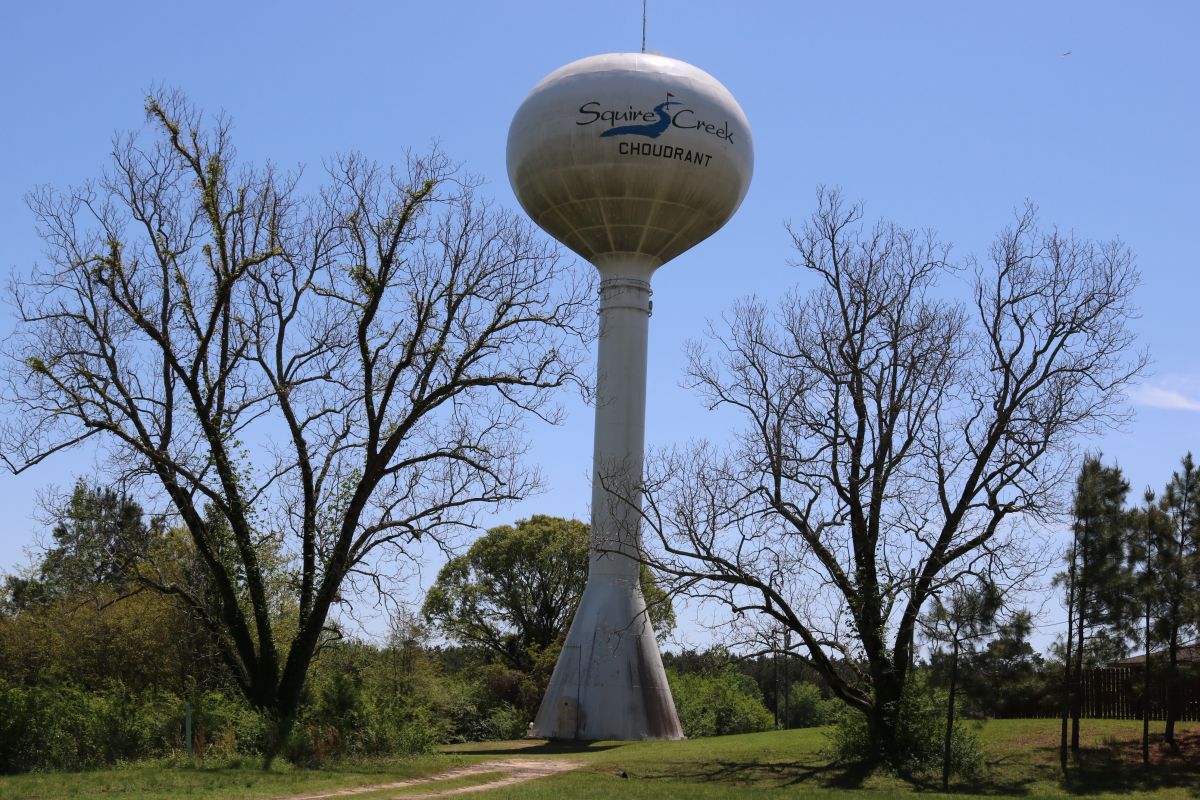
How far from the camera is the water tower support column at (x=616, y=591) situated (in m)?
27.9

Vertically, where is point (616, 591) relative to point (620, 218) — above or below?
below

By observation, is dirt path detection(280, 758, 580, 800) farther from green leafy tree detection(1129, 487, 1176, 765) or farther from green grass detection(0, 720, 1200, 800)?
green leafy tree detection(1129, 487, 1176, 765)

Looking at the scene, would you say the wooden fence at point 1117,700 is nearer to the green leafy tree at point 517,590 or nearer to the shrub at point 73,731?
the shrub at point 73,731

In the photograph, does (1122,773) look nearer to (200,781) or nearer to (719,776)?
(719,776)

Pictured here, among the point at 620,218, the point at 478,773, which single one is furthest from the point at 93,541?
the point at 620,218

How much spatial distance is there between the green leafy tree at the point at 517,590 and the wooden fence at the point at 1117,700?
21376mm

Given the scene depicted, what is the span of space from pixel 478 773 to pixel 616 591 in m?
10.4

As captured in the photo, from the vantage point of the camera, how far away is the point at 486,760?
21.5 meters

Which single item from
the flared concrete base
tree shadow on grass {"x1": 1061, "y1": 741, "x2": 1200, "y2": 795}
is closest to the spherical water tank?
the flared concrete base

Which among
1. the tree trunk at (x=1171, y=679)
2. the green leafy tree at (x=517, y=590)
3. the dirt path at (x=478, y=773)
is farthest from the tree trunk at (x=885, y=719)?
the green leafy tree at (x=517, y=590)

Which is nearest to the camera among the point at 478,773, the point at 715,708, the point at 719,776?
the point at 478,773

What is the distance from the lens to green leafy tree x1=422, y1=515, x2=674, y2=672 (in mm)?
44688

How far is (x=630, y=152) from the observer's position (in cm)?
2797

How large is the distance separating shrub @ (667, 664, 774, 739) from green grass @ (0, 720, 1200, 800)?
26.1ft
